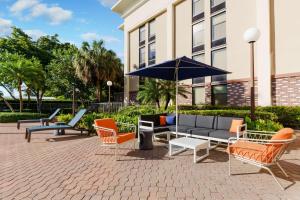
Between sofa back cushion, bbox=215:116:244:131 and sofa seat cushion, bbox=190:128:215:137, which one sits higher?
sofa back cushion, bbox=215:116:244:131

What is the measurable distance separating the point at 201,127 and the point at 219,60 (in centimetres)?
906

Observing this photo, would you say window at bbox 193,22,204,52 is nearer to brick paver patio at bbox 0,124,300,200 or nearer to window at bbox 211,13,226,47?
window at bbox 211,13,226,47

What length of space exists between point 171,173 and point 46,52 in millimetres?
31356

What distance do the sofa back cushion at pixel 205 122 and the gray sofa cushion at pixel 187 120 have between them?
7.4 inches

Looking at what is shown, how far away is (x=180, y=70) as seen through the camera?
8.63m

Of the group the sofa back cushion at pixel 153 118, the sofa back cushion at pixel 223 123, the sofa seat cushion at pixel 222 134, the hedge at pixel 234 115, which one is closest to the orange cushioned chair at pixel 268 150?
the sofa seat cushion at pixel 222 134

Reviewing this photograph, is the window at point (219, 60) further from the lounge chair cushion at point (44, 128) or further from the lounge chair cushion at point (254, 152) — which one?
the lounge chair cushion at point (254, 152)

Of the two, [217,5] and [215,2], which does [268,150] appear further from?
[215,2]

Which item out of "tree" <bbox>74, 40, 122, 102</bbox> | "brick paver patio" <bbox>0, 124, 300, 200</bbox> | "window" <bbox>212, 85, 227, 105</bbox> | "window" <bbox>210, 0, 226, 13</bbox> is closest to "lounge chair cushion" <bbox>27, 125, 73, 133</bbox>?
"brick paver patio" <bbox>0, 124, 300, 200</bbox>

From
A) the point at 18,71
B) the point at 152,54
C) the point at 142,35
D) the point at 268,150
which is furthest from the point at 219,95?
the point at 18,71

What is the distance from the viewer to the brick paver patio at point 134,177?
4.09 meters

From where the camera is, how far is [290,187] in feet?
14.2

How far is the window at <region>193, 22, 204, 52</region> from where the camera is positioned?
56.9 ft

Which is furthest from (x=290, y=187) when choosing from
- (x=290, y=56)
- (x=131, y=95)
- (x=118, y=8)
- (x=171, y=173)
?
(x=118, y=8)
